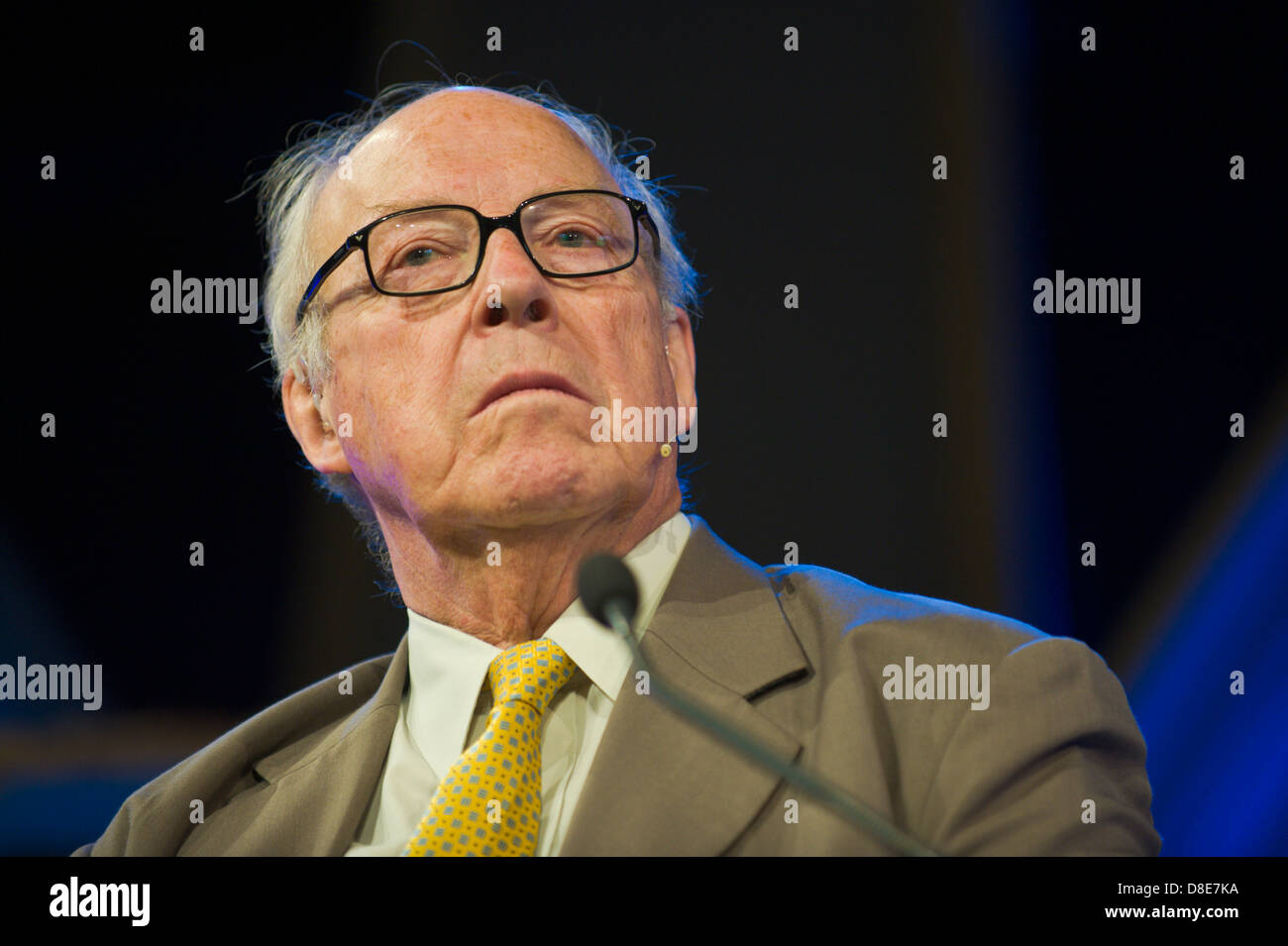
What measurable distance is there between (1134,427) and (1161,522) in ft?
0.57

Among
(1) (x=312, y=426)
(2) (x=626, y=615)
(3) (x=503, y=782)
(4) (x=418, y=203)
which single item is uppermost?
(4) (x=418, y=203)

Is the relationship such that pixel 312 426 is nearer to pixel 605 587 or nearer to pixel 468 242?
pixel 468 242

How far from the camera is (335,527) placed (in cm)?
241

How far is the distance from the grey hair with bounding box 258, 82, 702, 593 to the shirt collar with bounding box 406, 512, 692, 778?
0.46 m

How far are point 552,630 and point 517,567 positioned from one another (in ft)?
0.46

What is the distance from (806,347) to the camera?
7.20ft

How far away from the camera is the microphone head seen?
137 cm

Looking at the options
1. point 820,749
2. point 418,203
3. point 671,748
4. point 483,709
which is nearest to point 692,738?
point 671,748

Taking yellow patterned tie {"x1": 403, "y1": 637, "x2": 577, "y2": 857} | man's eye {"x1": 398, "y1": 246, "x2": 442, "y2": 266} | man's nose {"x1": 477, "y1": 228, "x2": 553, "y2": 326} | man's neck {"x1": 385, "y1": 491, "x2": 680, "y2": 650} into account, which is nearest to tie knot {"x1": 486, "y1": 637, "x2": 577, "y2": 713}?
yellow patterned tie {"x1": 403, "y1": 637, "x2": 577, "y2": 857}

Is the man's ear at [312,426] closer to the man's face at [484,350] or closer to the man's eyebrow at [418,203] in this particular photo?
the man's face at [484,350]

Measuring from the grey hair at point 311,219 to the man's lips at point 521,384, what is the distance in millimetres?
421

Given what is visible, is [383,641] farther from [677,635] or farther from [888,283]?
[888,283]
